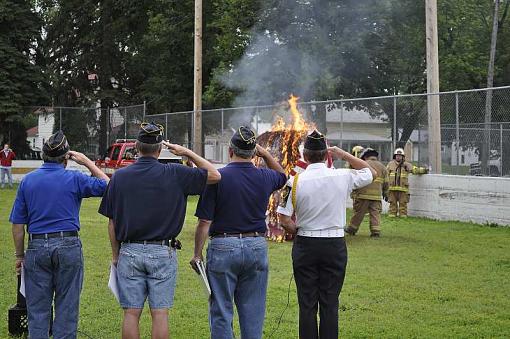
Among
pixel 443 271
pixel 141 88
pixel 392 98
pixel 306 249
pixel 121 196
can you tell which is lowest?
pixel 443 271

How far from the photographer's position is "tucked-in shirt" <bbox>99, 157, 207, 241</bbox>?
5.50 m

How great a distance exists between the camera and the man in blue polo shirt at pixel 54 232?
597cm

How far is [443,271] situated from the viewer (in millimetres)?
10820

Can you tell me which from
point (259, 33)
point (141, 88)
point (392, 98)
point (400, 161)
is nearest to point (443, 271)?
point (400, 161)

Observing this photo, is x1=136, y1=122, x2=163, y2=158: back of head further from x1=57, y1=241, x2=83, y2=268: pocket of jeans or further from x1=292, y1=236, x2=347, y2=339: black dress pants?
x1=292, y1=236, x2=347, y2=339: black dress pants

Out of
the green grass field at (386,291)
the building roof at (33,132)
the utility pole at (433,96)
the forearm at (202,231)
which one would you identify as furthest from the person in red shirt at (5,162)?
the forearm at (202,231)

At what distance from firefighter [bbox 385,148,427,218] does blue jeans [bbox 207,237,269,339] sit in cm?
1242

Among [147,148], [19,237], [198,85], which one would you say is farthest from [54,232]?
[198,85]

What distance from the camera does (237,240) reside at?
226 inches

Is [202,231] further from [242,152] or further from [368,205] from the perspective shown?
[368,205]

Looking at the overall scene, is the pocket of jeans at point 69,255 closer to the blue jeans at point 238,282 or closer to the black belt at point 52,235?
the black belt at point 52,235

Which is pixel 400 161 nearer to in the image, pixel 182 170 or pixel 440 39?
pixel 182 170

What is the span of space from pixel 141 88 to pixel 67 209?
35.0m

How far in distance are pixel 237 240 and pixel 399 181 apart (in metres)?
13.1
